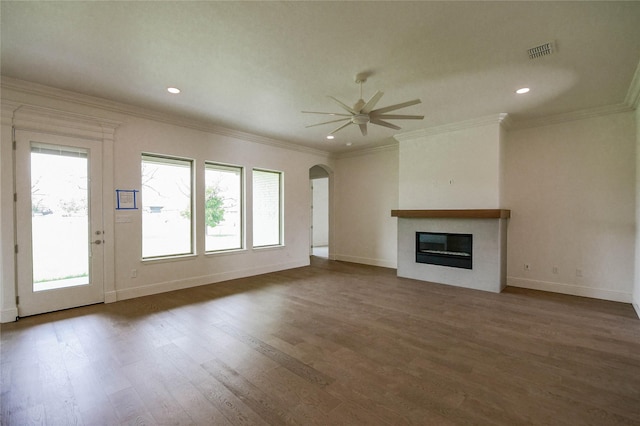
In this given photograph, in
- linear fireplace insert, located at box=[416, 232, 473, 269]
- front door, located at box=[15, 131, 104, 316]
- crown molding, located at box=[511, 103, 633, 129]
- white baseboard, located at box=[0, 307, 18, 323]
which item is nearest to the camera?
white baseboard, located at box=[0, 307, 18, 323]

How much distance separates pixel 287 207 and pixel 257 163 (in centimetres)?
129

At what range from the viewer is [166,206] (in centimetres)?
500

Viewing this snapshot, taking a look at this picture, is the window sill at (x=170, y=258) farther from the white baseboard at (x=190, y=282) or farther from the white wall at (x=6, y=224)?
the white wall at (x=6, y=224)

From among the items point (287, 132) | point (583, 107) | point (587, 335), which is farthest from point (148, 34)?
point (583, 107)

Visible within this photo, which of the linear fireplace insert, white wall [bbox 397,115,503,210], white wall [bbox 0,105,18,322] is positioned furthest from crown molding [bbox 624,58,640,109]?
white wall [bbox 0,105,18,322]

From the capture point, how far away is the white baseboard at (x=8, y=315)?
11.4ft

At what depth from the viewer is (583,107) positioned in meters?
4.46

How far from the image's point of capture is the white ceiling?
233 cm

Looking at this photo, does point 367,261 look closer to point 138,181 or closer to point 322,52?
point 138,181

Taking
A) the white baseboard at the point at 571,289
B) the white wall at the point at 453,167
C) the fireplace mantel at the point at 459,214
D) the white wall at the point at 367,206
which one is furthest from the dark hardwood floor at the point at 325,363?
the white wall at the point at 367,206

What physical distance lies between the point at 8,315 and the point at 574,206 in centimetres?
853

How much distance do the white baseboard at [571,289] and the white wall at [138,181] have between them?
485cm

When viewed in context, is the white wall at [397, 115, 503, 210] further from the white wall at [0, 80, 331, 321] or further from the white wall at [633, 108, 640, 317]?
the white wall at [0, 80, 331, 321]

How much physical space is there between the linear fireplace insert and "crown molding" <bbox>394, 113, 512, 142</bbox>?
6.65 ft
